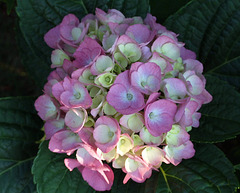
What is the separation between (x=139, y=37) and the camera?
3.14 feet

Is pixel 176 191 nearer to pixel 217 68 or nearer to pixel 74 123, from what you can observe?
pixel 74 123

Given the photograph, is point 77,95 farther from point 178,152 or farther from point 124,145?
point 178,152

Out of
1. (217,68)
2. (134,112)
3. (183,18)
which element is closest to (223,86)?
(217,68)

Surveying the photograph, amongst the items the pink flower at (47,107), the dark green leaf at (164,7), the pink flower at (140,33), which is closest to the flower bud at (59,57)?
the pink flower at (47,107)

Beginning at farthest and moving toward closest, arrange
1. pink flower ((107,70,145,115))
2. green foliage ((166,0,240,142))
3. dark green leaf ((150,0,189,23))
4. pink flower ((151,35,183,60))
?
1. dark green leaf ((150,0,189,23))
2. green foliage ((166,0,240,142))
3. pink flower ((151,35,183,60))
4. pink flower ((107,70,145,115))

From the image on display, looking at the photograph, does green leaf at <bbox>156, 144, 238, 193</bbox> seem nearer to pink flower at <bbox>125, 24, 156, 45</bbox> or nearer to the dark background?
pink flower at <bbox>125, 24, 156, 45</bbox>

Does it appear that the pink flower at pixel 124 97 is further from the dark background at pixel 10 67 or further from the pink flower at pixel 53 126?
the dark background at pixel 10 67

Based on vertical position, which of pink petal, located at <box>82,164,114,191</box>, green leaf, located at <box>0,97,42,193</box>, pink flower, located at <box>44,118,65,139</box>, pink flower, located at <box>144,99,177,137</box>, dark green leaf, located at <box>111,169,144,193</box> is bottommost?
green leaf, located at <box>0,97,42,193</box>

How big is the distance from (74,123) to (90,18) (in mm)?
391

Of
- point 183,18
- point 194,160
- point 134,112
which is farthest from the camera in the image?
point 183,18

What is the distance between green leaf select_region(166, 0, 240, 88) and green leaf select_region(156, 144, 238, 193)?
312 mm

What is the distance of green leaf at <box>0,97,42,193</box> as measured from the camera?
1.20 metres

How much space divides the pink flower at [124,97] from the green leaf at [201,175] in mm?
345

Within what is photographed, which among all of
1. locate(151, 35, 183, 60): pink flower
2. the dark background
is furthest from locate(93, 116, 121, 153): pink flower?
the dark background
